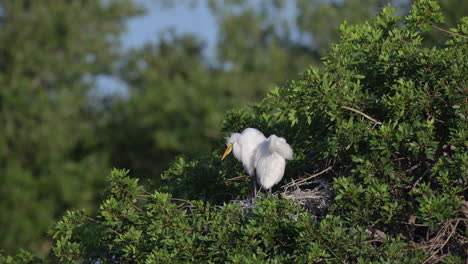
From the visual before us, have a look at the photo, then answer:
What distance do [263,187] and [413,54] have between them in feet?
6.04

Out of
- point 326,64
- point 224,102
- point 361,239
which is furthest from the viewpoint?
point 224,102

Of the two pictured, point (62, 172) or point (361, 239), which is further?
point (62, 172)

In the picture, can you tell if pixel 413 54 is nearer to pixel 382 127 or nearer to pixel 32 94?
pixel 382 127

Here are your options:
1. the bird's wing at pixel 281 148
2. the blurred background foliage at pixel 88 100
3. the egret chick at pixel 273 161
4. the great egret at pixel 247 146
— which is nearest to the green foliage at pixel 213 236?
the egret chick at pixel 273 161

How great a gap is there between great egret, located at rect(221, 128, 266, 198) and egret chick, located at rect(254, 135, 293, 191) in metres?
0.37

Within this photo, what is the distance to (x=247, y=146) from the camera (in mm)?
7055

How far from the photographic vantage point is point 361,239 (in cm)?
523

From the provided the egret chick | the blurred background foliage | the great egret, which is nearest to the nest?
the egret chick

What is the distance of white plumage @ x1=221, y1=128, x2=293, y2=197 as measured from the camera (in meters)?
6.46

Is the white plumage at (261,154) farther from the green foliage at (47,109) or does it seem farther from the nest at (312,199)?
the green foliage at (47,109)

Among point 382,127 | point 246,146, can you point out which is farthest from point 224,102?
point 382,127

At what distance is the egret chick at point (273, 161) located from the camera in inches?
252

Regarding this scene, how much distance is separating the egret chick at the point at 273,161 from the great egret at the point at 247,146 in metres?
0.37

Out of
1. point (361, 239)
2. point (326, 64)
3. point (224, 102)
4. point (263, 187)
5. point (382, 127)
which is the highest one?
point (224, 102)
